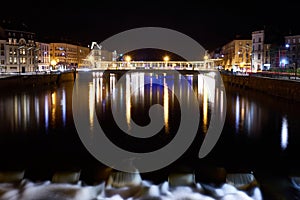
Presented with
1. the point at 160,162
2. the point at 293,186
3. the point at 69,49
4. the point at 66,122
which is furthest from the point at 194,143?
the point at 69,49

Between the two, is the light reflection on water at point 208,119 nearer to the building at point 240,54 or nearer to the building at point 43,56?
the building at point 43,56

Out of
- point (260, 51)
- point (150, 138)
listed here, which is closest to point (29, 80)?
point (150, 138)

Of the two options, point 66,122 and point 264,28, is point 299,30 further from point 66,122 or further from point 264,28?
point 66,122

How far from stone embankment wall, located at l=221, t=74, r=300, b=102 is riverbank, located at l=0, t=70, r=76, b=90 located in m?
28.5

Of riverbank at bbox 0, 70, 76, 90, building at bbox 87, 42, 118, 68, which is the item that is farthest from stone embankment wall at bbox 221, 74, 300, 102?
building at bbox 87, 42, 118, 68

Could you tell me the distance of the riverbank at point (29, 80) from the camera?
41.5 meters

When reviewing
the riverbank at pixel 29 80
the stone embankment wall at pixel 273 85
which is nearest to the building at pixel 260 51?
the stone embankment wall at pixel 273 85

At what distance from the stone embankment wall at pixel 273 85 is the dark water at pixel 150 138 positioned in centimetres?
116

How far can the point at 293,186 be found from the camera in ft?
38.1

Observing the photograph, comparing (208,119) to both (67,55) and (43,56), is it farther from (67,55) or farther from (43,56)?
(67,55)

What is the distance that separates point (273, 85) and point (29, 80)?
1223 inches

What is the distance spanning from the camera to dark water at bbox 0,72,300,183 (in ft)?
47.1

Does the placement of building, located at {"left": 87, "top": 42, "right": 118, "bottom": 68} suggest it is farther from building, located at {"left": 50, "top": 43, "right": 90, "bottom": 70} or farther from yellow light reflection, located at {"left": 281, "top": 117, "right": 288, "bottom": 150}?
yellow light reflection, located at {"left": 281, "top": 117, "right": 288, "bottom": 150}

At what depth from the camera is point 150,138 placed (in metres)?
18.5
